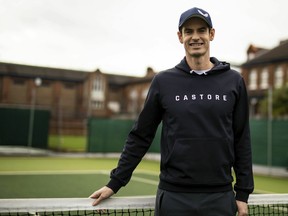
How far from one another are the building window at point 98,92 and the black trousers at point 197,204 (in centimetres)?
4256

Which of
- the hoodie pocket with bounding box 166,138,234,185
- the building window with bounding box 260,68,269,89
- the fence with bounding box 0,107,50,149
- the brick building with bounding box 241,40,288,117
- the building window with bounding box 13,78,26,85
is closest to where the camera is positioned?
the hoodie pocket with bounding box 166,138,234,185

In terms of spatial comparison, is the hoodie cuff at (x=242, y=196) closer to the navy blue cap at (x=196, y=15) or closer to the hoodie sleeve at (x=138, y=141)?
the hoodie sleeve at (x=138, y=141)

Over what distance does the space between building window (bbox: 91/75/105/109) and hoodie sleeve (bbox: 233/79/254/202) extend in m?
42.5

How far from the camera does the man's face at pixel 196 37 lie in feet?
7.12

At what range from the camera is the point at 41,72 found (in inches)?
1657

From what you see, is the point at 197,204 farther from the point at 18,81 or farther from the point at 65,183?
the point at 18,81

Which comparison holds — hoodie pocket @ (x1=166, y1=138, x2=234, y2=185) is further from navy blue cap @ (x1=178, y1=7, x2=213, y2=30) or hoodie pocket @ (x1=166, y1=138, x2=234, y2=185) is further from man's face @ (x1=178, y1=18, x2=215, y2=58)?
navy blue cap @ (x1=178, y1=7, x2=213, y2=30)

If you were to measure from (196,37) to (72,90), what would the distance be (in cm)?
4239

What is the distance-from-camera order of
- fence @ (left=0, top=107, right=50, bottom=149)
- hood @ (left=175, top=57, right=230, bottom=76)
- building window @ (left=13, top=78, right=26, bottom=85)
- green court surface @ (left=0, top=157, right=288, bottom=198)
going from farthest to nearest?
building window @ (left=13, top=78, right=26, bottom=85)
fence @ (left=0, top=107, right=50, bottom=149)
green court surface @ (left=0, top=157, right=288, bottom=198)
hood @ (left=175, top=57, right=230, bottom=76)

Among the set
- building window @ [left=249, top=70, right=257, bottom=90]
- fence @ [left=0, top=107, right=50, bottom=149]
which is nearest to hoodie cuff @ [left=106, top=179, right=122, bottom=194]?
fence @ [left=0, top=107, right=50, bottom=149]

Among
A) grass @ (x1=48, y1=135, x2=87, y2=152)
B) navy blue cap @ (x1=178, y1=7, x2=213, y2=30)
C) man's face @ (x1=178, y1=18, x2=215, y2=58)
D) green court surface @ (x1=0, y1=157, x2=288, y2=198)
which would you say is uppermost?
navy blue cap @ (x1=178, y1=7, x2=213, y2=30)

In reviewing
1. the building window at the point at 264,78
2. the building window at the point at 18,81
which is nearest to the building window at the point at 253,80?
Answer: the building window at the point at 264,78

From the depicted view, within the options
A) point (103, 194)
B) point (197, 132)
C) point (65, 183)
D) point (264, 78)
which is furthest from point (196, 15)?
point (264, 78)

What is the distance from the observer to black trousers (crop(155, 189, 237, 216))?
2.09m
